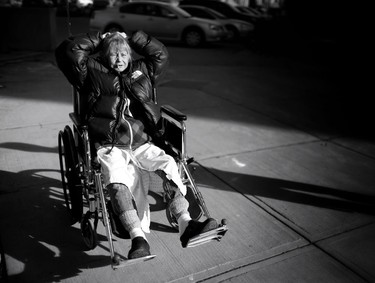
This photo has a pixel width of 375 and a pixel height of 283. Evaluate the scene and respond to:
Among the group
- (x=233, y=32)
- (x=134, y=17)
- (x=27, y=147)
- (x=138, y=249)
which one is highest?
(x=134, y=17)

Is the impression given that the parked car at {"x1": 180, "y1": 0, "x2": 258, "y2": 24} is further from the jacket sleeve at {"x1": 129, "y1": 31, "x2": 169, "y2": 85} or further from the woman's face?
the woman's face

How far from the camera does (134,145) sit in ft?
9.96

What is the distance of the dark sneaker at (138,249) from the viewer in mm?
2291

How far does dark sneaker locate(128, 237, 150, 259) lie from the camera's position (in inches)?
90.2

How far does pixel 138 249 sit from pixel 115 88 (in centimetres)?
142

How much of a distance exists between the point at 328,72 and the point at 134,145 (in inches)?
331

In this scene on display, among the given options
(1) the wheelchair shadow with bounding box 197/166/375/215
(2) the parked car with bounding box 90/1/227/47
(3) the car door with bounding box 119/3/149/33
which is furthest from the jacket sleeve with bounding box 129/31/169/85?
(3) the car door with bounding box 119/3/149/33

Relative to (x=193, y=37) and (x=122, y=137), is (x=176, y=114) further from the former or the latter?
(x=193, y=37)

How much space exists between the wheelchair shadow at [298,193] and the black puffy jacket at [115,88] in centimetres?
118

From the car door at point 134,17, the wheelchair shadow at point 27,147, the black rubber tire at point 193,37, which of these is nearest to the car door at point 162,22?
the car door at point 134,17

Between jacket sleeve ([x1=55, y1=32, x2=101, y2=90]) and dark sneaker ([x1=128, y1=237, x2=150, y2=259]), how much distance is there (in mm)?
1454

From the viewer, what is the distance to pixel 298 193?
152 inches

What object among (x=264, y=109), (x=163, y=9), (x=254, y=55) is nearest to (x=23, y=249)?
(x=264, y=109)

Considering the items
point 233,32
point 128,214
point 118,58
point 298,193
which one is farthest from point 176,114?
point 233,32
